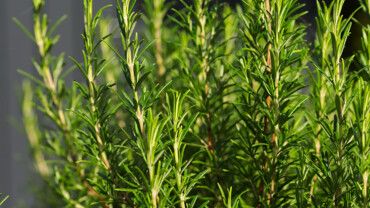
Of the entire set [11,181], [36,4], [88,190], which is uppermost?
[36,4]

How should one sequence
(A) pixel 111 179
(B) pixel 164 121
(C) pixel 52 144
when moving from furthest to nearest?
1. (C) pixel 52 144
2. (A) pixel 111 179
3. (B) pixel 164 121

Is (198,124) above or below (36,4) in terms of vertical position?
below

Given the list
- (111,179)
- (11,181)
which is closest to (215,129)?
(111,179)

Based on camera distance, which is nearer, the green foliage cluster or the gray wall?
Result: the green foliage cluster

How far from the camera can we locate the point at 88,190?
2.74 feet

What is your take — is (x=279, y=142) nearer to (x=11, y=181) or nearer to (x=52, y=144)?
(x=52, y=144)

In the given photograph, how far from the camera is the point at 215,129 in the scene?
2.62 feet

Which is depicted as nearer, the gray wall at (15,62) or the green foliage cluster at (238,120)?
the green foliage cluster at (238,120)

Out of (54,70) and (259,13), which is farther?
(54,70)

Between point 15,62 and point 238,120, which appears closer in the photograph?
point 238,120

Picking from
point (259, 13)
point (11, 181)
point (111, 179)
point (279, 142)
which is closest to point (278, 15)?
point (259, 13)

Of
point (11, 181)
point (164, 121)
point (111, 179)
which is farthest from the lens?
point (11, 181)

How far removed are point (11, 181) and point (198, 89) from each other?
3.82 ft

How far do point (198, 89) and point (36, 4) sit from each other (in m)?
0.23
